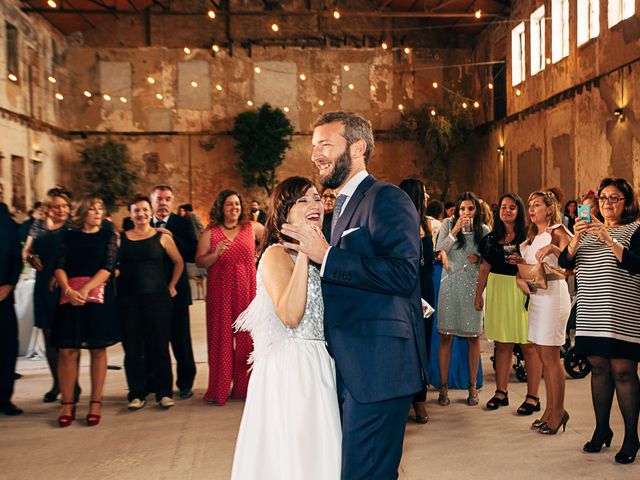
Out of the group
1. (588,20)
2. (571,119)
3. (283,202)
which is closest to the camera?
(283,202)

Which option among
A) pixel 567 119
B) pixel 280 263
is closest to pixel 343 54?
pixel 567 119

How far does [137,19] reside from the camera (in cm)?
1970

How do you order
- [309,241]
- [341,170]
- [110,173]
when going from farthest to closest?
[110,173] → [341,170] → [309,241]

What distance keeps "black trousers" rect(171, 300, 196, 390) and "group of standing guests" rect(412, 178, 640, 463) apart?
6.65 feet

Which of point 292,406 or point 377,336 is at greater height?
point 377,336

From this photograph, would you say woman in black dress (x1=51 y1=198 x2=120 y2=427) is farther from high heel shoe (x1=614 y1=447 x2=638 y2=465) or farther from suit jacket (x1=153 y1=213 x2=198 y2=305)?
high heel shoe (x1=614 y1=447 x2=638 y2=465)

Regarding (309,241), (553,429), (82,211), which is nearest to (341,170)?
(309,241)

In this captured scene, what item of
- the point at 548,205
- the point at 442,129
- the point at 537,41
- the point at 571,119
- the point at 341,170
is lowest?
the point at 548,205

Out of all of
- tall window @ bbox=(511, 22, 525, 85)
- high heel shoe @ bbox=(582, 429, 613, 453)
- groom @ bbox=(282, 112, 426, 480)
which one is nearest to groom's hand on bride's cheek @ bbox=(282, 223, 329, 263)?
groom @ bbox=(282, 112, 426, 480)

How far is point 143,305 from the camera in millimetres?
5426

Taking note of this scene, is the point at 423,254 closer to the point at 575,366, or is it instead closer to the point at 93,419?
the point at 575,366

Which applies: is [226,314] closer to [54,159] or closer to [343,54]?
[54,159]

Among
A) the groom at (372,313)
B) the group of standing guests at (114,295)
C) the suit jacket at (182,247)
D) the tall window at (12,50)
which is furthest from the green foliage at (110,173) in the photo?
the groom at (372,313)

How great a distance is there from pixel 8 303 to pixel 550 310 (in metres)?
4.00
